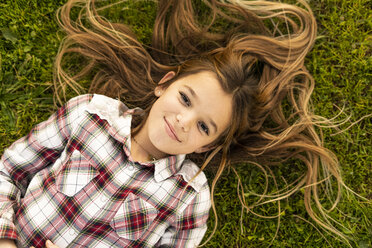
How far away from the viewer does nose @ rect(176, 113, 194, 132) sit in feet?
7.67

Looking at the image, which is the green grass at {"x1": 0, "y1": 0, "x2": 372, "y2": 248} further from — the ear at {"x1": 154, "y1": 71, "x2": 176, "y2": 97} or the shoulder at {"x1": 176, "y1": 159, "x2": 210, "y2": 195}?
the ear at {"x1": 154, "y1": 71, "x2": 176, "y2": 97}

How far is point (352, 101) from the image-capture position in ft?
10.6

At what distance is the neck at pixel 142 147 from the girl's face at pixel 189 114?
0.25 metres

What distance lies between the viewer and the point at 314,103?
3211mm

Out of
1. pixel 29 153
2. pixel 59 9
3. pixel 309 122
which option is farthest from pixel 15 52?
pixel 309 122

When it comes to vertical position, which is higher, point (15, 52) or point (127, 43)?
point (15, 52)

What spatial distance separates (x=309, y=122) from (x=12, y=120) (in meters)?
2.67

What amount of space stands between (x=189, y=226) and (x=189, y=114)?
97cm

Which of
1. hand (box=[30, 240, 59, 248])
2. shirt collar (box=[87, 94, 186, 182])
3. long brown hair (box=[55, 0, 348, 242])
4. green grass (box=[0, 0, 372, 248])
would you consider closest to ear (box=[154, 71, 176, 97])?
long brown hair (box=[55, 0, 348, 242])

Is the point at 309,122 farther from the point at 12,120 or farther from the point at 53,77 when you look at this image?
the point at 12,120

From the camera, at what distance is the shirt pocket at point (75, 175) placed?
2553 millimetres

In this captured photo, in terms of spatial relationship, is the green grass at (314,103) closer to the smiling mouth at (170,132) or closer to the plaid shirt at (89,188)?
the plaid shirt at (89,188)

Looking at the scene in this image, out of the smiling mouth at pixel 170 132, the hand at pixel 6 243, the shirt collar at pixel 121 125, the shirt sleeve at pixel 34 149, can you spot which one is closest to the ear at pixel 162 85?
the shirt collar at pixel 121 125

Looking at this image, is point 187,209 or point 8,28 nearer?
point 187,209
